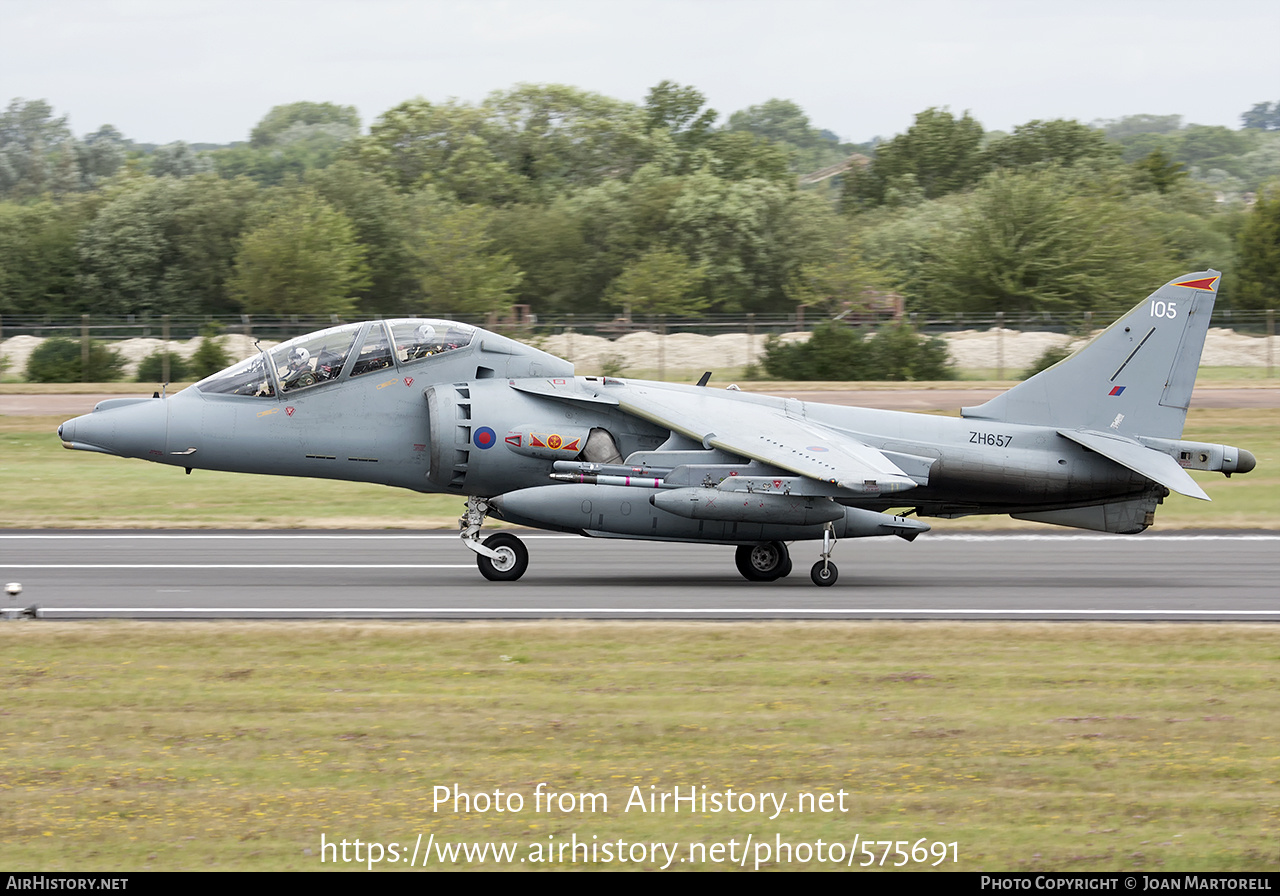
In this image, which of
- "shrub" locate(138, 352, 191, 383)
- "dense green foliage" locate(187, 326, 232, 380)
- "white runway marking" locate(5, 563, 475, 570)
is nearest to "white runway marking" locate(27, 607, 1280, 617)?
"white runway marking" locate(5, 563, 475, 570)

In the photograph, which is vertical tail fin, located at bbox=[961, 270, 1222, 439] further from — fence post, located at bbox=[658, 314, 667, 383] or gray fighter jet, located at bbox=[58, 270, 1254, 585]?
fence post, located at bbox=[658, 314, 667, 383]

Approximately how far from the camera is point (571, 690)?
10.7m

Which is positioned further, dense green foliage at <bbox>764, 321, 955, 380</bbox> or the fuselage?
dense green foliage at <bbox>764, 321, 955, 380</bbox>

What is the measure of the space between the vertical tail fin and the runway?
2.03m

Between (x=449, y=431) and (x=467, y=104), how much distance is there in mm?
90862

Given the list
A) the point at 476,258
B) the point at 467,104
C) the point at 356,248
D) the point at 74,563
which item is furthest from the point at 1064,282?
the point at 467,104

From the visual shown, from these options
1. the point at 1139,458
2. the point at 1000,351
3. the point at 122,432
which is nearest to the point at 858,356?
the point at 1000,351

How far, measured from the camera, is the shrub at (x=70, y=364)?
4462 cm

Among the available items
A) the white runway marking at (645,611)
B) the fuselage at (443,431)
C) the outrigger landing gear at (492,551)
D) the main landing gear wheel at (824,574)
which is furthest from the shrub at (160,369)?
the main landing gear wheel at (824,574)

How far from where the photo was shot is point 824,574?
1623 centimetres

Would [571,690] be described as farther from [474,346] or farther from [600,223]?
[600,223]

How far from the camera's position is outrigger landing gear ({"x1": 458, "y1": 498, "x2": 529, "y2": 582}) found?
53.5 ft

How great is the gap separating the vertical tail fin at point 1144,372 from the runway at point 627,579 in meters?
2.03

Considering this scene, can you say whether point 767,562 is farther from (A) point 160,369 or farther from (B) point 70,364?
(B) point 70,364
